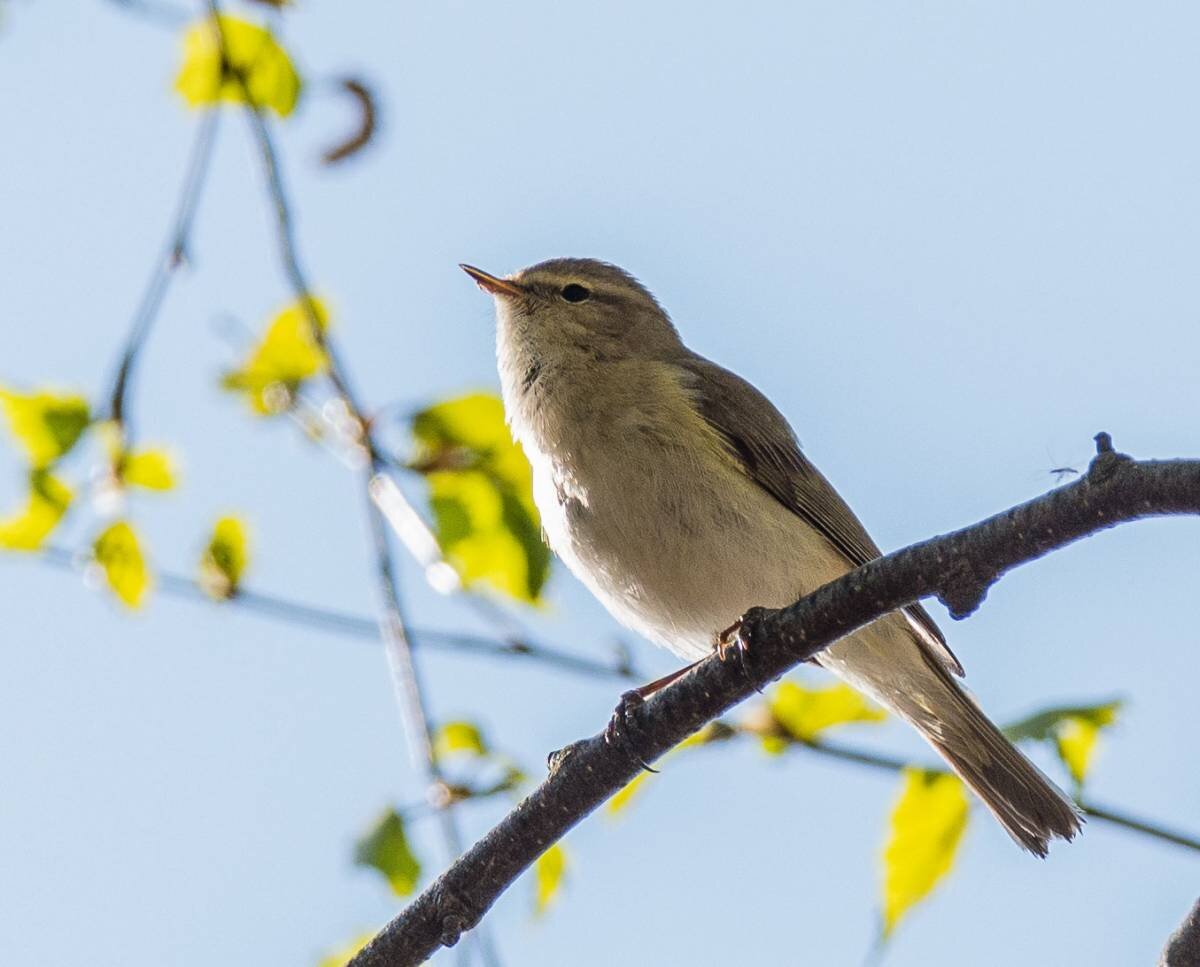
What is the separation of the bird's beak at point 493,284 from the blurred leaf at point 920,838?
2.53m

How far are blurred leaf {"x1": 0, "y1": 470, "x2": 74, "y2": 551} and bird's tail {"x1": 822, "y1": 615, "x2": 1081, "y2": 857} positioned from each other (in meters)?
2.16

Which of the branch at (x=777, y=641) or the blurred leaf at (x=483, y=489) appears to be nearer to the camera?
the branch at (x=777, y=641)

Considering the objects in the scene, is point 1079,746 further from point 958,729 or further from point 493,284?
point 493,284

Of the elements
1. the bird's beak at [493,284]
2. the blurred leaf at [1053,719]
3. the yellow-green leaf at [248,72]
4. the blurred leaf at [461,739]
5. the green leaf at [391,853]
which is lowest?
the blurred leaf at [1053,719]

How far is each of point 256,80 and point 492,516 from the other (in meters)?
1.26

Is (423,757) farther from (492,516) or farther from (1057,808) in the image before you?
(1057,808)

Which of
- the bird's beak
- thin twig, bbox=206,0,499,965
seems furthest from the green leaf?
the bird's beak

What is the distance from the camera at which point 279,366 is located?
4.21 meters

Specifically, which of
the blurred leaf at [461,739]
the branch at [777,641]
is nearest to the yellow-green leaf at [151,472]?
the blurred leaf at [461,739]

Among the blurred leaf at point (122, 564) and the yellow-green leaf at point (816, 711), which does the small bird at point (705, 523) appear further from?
the blurred leaf at point (122, 564)

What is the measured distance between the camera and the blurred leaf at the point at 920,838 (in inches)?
127

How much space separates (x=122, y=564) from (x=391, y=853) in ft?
3.49

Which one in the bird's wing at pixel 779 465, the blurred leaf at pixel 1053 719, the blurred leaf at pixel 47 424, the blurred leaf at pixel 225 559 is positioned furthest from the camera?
the bird's wing at pixel 779 465

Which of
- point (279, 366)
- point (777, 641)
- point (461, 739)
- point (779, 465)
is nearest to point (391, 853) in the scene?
point (461, 739)
